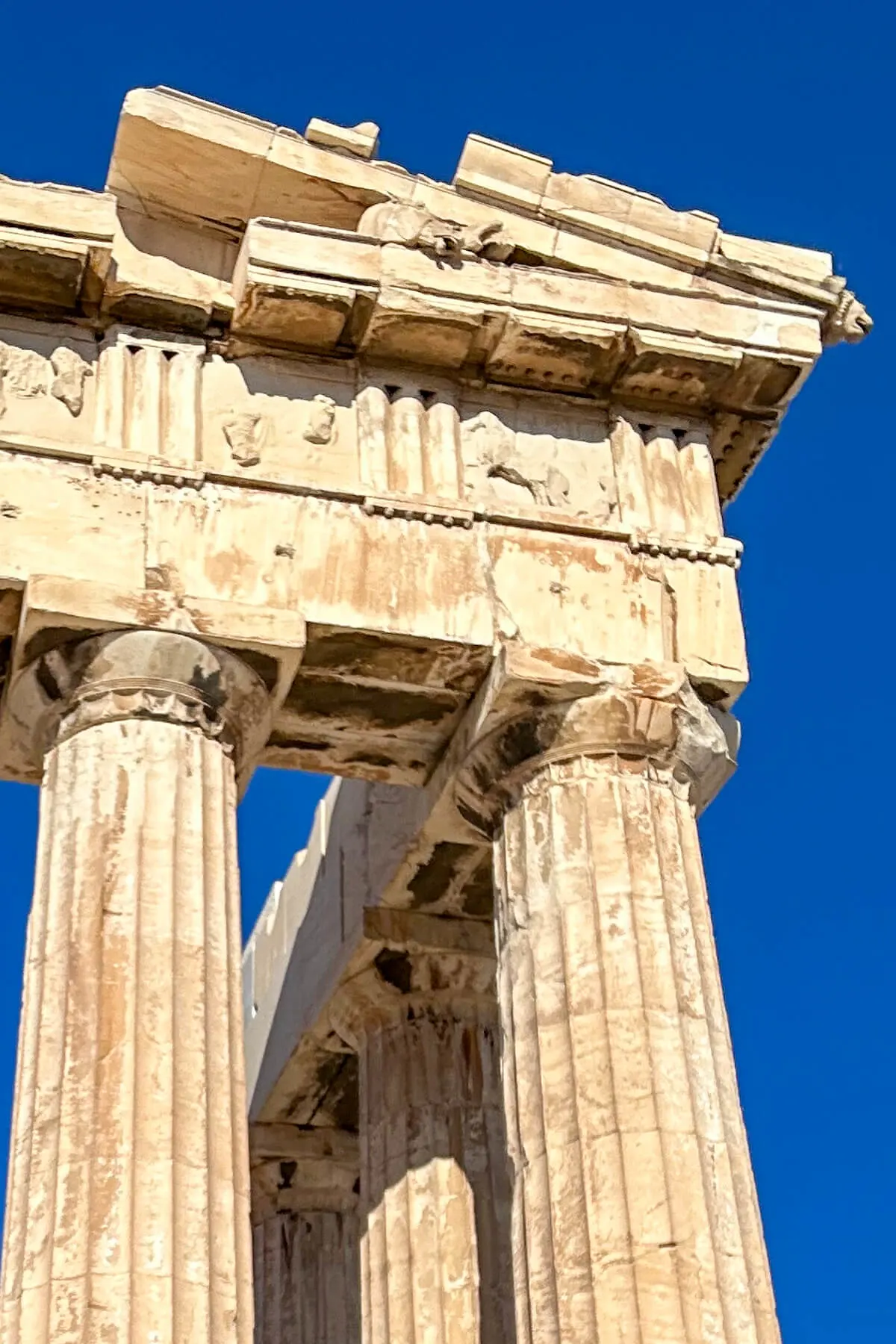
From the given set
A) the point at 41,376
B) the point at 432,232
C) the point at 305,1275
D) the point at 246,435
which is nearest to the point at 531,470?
the point at 432,232

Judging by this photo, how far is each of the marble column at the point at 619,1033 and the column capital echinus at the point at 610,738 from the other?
17 millimetres

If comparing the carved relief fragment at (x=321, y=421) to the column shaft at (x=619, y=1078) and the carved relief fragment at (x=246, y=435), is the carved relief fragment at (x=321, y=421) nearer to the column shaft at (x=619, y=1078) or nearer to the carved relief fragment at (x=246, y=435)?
the carved relief fragment at (x=246, y=435)

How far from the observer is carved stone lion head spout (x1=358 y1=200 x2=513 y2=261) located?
60.0 feet

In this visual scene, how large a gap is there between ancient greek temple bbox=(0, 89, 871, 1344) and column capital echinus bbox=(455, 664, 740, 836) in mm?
32

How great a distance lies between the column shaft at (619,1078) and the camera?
1503cm

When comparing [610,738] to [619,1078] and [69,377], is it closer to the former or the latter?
[619,1078]

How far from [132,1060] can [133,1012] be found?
0.34m

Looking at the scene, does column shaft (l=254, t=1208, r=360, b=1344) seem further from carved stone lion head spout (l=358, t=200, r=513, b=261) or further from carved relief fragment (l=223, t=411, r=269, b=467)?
carved stone lion head spout (l=358, t=200, r=513, b=261)

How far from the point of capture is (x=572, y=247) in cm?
1909

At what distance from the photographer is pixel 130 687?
1619 centimetres

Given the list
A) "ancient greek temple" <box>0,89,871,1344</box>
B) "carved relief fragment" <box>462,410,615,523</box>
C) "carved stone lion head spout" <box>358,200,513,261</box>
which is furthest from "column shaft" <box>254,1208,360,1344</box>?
"carved stone lion head spout" <box>358,200,513,261</box>

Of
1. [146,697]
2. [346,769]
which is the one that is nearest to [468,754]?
[346,769]

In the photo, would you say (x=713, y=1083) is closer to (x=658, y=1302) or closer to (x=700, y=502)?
(x=658, y=1302)

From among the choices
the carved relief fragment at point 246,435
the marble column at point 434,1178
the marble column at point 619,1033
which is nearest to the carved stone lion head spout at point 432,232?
the carved relief fragment at point 246,435
